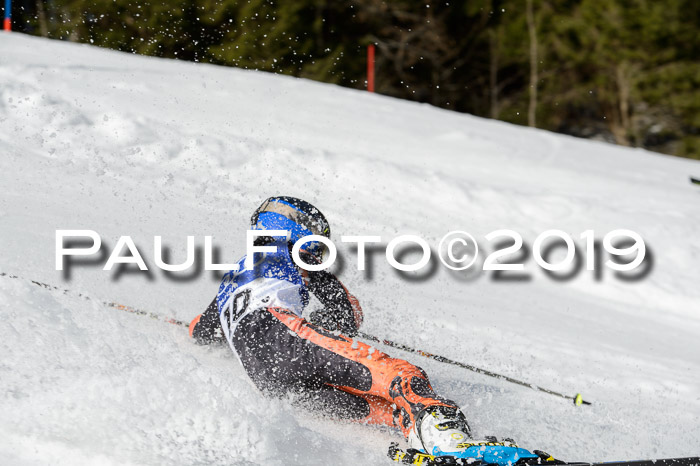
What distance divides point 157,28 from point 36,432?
16.1 meters

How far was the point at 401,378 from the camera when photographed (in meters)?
A: 3.31

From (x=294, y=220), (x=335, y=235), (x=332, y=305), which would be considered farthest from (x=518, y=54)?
(x=294, y=220)

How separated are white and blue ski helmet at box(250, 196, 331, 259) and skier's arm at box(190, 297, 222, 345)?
0.47 m

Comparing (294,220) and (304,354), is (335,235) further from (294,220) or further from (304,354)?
(304,354)

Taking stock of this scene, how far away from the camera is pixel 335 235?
282 inches

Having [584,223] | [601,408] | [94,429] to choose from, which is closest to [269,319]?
[94,429]

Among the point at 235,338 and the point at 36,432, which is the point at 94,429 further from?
the point at 235,338

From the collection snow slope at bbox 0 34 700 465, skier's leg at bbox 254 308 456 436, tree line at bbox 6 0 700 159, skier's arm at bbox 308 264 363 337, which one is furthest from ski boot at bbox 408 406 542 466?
tree line at bbox 6 0 700 159

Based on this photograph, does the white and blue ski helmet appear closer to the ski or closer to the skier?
the skier

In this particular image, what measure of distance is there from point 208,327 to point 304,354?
28.6 inches

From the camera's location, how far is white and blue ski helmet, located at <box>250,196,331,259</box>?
144 inches

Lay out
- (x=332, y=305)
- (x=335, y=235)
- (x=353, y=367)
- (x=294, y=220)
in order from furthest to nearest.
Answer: (x=335, y=235) < (x=332, y=305) < (x=294, y=220) < (x=353, y=367)

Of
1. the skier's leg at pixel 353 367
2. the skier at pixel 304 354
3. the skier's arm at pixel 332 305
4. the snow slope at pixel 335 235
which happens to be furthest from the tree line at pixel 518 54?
the skier's leg at pixel 353 367

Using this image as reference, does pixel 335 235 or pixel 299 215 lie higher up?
pixel 299 215
